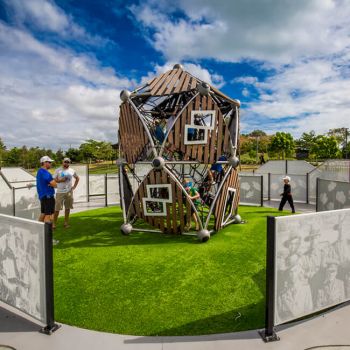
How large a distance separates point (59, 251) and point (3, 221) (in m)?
3.23

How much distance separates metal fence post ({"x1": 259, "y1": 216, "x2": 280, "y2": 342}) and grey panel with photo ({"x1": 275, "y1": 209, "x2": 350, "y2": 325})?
6 centimetres

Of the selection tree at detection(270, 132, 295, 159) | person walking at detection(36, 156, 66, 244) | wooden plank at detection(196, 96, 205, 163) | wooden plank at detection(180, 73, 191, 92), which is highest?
tree at detection(270, 132, 295, 159)

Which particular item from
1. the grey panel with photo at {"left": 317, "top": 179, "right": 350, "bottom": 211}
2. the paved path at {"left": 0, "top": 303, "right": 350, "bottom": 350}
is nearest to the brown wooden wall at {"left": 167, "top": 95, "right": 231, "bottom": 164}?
the grey panel with photo at {"left": 317, "top": 179, "right": 350, "bottom": 211}

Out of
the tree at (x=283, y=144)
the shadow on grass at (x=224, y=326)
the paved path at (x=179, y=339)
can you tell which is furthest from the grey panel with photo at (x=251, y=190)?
the tree at (x=283, y=144)

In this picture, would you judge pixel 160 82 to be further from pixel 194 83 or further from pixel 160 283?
pixel 160 283

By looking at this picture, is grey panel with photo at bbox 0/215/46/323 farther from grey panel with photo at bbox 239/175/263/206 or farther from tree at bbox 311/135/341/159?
tree at bbox 311/135/341/159

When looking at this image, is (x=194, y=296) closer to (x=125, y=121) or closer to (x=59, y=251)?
(x=59, y=251)

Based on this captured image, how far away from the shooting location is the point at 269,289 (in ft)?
10.3

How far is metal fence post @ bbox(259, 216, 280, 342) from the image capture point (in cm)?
307

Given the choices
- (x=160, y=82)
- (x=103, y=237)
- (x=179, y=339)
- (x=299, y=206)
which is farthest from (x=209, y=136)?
(x=299, y=206)

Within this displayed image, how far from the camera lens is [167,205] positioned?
759 cm

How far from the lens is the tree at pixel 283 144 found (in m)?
67.3

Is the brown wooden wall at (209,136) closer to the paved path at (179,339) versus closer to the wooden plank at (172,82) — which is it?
the wooden plank at (172,82)

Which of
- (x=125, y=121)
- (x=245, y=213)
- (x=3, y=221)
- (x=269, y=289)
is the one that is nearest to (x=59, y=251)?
(x=3, y=221)
